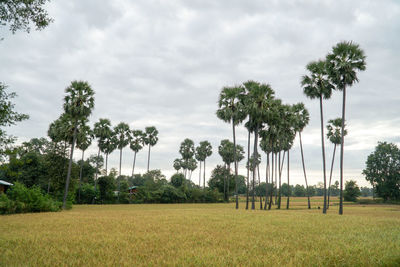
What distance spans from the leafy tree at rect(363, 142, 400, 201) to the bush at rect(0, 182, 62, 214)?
3551 inches

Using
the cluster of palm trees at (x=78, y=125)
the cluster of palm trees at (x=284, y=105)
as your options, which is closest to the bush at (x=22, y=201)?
the cluster of palm trees at (x=78, y=125)

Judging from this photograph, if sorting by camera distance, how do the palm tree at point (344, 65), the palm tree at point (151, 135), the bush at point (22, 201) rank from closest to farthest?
the bush at point (22, 201) → the palm tree at point (344, 65) → the palm tree at point (151, 135)

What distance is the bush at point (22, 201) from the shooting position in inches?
925

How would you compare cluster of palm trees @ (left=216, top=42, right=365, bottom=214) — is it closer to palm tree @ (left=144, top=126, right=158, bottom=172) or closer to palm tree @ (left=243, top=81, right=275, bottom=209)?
palm tree @ (left=243, top=81, right=275, bottom=209)

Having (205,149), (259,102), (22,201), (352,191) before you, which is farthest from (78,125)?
(352,191)

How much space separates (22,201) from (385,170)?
317 ft

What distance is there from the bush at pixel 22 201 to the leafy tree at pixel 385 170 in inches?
3551

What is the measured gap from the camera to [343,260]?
6262 mm

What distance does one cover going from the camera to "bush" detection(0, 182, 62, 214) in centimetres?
2348

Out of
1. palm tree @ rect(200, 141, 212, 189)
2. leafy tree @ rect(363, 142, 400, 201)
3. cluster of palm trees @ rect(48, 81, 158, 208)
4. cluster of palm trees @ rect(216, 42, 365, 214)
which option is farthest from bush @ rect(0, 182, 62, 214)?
leafy tree @ rect(363, 142, 400, 201)

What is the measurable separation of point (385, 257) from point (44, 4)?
13.0m

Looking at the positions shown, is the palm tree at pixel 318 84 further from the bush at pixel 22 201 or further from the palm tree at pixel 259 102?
the bush at pixel 22 201

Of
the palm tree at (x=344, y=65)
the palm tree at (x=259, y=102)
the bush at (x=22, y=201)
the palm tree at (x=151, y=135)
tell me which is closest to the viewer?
the bush at (x=22, y=201)

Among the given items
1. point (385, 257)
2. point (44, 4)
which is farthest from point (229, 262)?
point (44, 4)
